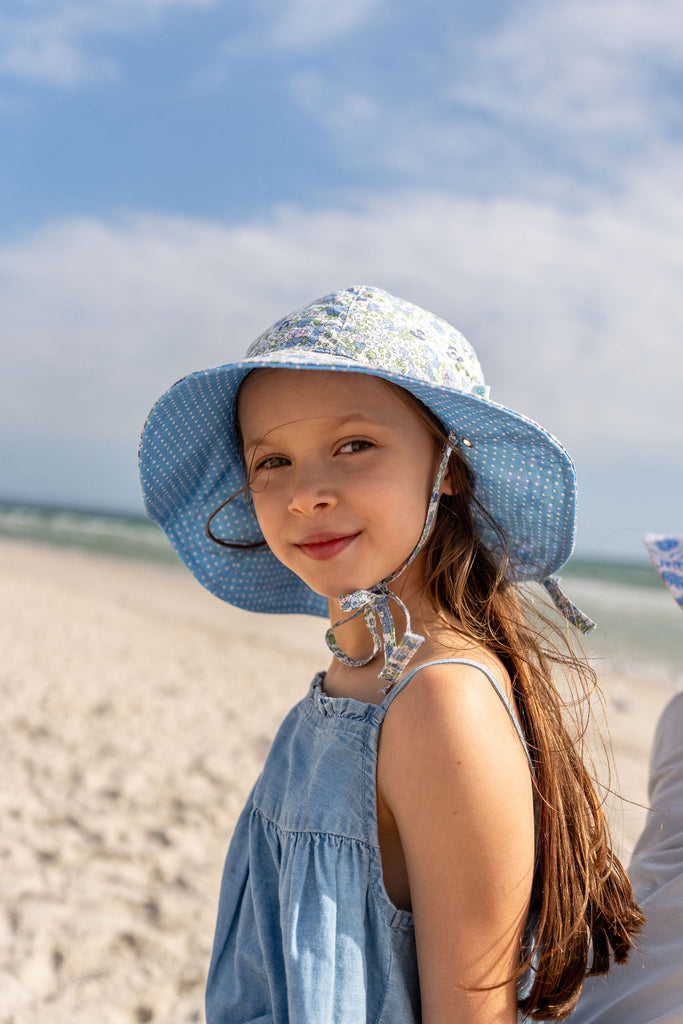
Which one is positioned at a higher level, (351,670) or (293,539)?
(293,539)

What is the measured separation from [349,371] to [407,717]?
26.0 inches

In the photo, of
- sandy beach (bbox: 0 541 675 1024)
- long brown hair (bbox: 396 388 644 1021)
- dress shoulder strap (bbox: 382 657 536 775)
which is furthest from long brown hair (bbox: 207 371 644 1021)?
sandy beach (bbox: 0 541 675 1024)

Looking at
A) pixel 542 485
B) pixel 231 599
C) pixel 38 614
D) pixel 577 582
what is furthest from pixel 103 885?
pixel 577 582

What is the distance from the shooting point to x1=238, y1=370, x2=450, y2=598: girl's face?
154cm

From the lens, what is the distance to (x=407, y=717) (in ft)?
4.31

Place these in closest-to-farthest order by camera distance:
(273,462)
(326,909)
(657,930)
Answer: (326,909), (657,930), (273,462)

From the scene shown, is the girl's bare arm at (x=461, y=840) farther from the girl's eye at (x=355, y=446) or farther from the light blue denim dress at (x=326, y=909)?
the girl's eye at (x=355, y=446)

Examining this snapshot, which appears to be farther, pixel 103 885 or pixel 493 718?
pixel 103 885

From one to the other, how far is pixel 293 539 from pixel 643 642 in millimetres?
10819

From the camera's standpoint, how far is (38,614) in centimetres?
938

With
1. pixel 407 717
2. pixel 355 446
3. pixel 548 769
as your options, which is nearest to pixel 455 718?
pixel 407 717

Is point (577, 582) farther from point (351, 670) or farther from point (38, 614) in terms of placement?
point (351, 670)

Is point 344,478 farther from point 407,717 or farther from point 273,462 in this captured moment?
point 407,717

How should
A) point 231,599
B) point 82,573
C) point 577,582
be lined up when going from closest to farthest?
point 231,599 → point 82,573 → point 577,582
